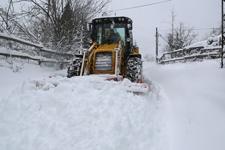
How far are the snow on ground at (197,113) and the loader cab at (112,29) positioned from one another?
2.39 metres

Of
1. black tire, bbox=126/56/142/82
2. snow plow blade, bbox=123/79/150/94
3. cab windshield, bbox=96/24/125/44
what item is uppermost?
cab windshield, bbox=96/24/125/44

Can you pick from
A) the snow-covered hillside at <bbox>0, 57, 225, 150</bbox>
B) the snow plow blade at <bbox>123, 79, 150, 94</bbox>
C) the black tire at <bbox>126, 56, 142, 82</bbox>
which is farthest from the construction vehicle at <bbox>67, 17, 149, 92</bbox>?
the snow-covered hillside at <bbox>0, 57, 225, 150</bbox>

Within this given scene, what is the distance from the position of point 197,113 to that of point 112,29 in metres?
5.21

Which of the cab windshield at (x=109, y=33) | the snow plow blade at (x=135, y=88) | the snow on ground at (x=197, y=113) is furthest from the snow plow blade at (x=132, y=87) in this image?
the cab windshield at (x=109, y=33)

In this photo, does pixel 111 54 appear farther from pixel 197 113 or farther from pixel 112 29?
pixel 197 113

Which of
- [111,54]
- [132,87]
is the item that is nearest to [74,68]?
[111,54]

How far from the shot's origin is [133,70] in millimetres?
11086

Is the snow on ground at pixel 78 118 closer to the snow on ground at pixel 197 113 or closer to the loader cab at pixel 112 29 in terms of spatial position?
the snow on ground at pixel 197 113

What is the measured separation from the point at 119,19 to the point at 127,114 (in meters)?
6.10

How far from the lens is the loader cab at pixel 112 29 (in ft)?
39.6

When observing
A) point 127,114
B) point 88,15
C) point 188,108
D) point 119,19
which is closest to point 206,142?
point 127,114

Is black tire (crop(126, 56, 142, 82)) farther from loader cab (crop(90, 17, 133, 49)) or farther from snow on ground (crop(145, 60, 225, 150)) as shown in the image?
snow on ground (crop(145, 60, 225, 150))

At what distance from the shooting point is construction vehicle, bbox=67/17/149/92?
416 inches

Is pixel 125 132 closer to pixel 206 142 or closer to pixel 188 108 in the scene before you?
pixel 206 142
